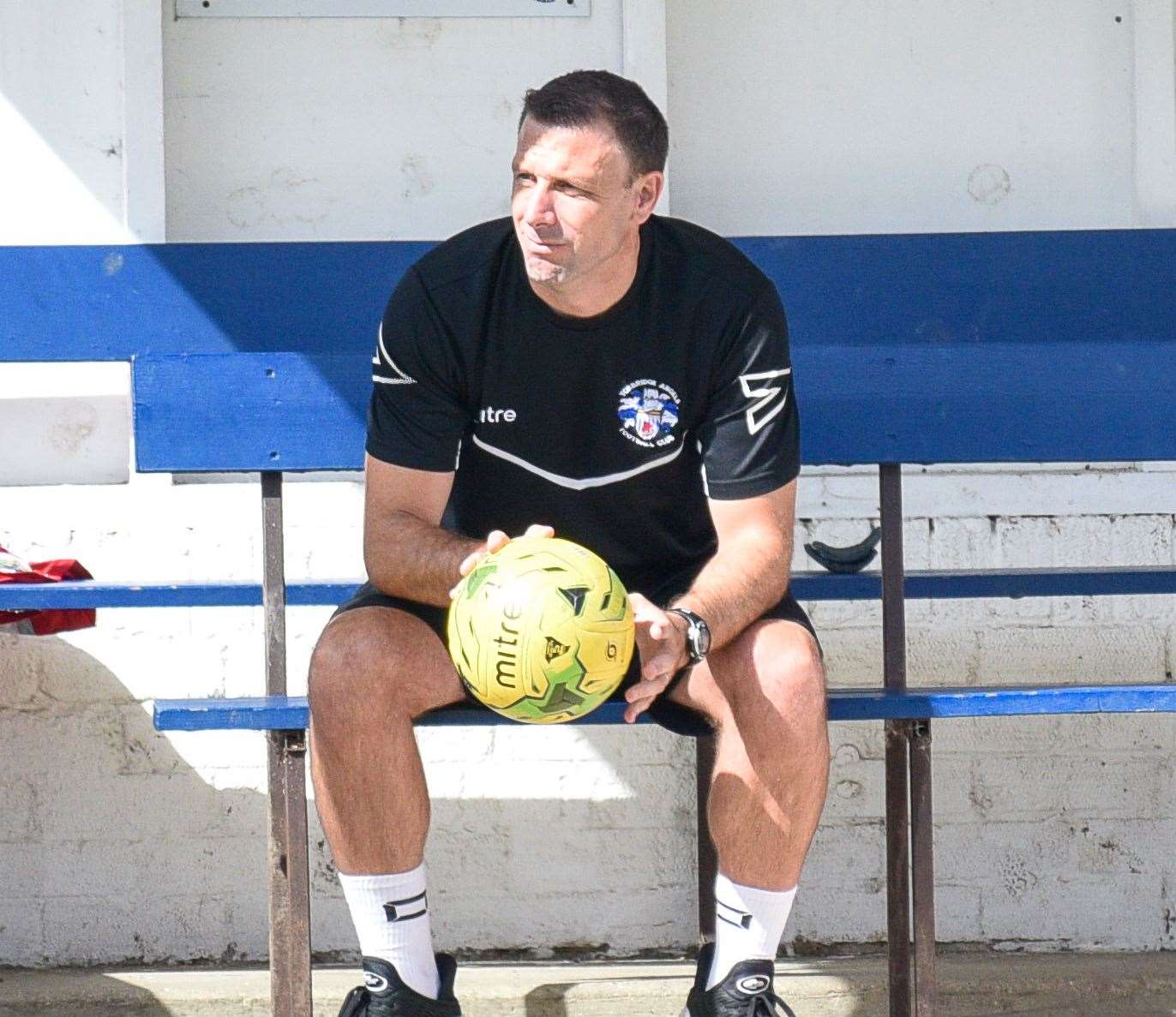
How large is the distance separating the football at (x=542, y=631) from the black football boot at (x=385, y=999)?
0.45 metres

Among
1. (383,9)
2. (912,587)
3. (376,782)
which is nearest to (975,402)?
(912,587)

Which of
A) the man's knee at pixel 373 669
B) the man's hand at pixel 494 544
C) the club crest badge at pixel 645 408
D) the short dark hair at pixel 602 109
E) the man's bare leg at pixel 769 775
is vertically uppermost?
the short dark hair at pixel 602 109

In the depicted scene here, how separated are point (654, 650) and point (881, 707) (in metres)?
0.44

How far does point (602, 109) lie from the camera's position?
2.75 metres

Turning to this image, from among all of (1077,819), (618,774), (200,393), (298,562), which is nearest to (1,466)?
(298,562)

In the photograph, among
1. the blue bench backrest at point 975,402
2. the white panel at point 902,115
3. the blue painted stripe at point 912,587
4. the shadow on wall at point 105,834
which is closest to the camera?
the blue bench backrest at point 975,402

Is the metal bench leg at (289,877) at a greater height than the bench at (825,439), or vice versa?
the bench at (825,439)

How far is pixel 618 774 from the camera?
12.9ft

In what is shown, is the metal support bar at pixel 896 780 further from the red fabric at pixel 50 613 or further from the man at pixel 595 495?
the red fabric at pixel 50 613

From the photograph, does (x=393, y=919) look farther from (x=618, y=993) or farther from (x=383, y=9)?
(x=383, y=9)

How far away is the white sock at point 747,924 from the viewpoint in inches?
101

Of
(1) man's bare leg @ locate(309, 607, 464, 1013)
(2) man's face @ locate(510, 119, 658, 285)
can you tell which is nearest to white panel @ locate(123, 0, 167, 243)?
(2) man's face @ locate(510, 119, 658, 285)

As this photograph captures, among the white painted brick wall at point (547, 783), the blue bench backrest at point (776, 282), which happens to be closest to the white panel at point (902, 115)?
the blue bench backrest at point (776, 282)

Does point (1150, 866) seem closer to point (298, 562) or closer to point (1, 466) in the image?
point (298, 562)
